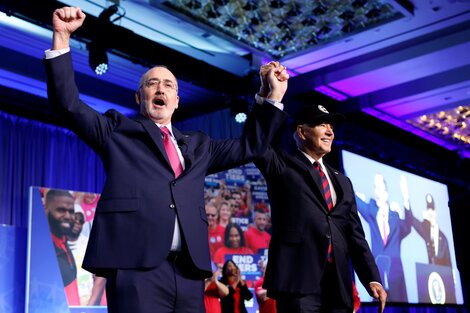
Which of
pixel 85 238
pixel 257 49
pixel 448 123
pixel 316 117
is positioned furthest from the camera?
pixel 448 123

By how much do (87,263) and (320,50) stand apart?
5673mm

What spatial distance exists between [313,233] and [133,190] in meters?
1.04

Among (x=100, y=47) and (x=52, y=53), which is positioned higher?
(x=100, y=47)

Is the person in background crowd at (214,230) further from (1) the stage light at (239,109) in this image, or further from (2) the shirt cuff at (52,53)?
(2) the shirt cuff at (52,53)

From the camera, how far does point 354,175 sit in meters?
8.34

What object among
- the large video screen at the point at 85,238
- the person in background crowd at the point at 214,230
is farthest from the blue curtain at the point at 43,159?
the person in background crowd at the point at 214,230

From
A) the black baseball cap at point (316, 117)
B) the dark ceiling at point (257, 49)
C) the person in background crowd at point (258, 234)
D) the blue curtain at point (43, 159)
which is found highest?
the dark ceiling at point (257, 49)

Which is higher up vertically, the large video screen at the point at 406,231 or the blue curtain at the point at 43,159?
the blue curtain at the point at 43,159

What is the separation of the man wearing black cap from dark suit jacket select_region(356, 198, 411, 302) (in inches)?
205

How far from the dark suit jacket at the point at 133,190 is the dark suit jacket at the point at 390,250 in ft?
20.7

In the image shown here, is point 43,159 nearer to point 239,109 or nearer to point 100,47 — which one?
point 239,109

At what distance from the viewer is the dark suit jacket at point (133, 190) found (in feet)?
5.88

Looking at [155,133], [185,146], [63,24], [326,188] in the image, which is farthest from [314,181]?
[63,24]

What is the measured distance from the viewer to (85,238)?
23.7 feet
